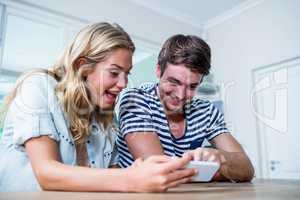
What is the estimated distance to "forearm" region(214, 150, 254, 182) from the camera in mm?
933

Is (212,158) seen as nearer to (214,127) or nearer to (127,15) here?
(214,127)

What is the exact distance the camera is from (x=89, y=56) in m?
0.98

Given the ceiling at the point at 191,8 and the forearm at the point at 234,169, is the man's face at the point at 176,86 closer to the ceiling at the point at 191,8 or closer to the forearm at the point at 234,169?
the forearm at the point at 234,169

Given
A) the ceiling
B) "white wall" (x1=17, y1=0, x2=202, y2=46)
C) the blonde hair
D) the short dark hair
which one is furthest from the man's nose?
the ceiling

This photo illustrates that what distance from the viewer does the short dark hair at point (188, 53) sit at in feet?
3.72

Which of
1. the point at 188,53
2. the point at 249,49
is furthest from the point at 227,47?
the point at 188,53

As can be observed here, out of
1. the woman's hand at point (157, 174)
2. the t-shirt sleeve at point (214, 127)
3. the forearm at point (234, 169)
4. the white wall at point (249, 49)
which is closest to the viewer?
the woman's hand at point (157, 174)

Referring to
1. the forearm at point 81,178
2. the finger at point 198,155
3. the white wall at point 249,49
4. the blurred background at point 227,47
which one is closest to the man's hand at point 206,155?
the finger at point 198,155

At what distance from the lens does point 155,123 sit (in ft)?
3.37

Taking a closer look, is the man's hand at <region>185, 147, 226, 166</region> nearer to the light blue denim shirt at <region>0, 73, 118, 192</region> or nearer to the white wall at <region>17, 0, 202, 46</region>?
the light blue denim shirt at <region>0, 73, 118, 192</region>

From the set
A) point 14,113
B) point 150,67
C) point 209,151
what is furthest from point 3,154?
point 150,67

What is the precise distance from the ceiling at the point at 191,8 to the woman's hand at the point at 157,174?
276cm

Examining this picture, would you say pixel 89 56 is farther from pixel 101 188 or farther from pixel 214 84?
pixel 214 84

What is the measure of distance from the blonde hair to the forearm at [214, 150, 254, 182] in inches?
17.1
